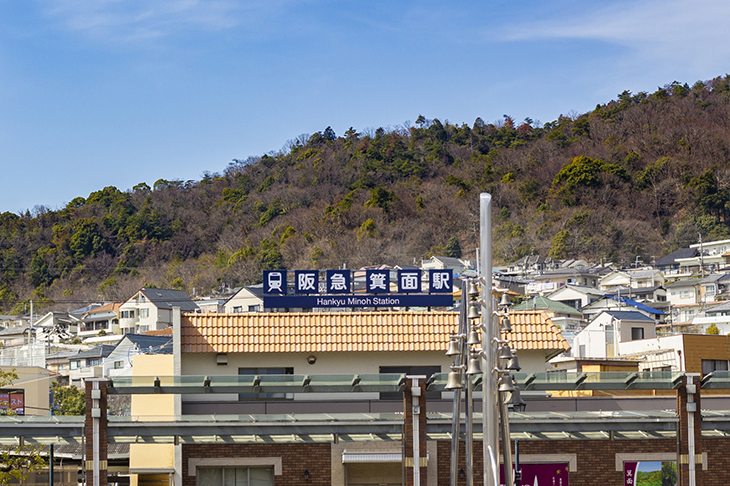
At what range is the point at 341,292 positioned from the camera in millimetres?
25844

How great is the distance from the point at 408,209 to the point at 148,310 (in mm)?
33472

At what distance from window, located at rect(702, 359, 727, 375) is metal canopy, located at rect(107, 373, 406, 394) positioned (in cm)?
1464

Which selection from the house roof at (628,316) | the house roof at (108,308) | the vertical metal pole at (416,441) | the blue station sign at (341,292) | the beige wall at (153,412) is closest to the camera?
the vertical metal pole at (416,441)

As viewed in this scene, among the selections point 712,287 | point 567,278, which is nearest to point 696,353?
point 712,287

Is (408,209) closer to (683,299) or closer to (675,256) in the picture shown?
(675,256)

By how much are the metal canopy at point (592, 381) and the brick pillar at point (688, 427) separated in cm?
36

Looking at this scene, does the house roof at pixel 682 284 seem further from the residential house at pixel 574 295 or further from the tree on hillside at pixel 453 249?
the tree on hillside at pixel 453 249

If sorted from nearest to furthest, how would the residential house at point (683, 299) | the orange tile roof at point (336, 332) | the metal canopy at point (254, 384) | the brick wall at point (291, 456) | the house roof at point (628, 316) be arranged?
the metal canopy at point (254, 384) < the brick wall at point (291, 456) < the orange tile roof at point (336, 332) < the house roof at point (628, 316) < the residential house at point (683, 299)

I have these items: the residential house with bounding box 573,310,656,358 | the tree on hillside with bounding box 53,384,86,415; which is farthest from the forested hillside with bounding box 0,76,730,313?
the residential house with bounding box 573,310,656,358

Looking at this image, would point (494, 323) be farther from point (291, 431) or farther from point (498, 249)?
point (498, 249)

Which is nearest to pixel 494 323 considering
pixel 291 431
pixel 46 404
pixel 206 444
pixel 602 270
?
pixel 291 431

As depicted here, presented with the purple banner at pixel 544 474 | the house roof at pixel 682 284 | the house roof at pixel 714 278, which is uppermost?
the house roof at pixel 714 278

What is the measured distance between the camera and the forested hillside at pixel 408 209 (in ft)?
305

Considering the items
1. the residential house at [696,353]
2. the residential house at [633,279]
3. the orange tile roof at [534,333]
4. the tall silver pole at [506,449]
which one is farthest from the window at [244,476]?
the residential house at [633,279]
